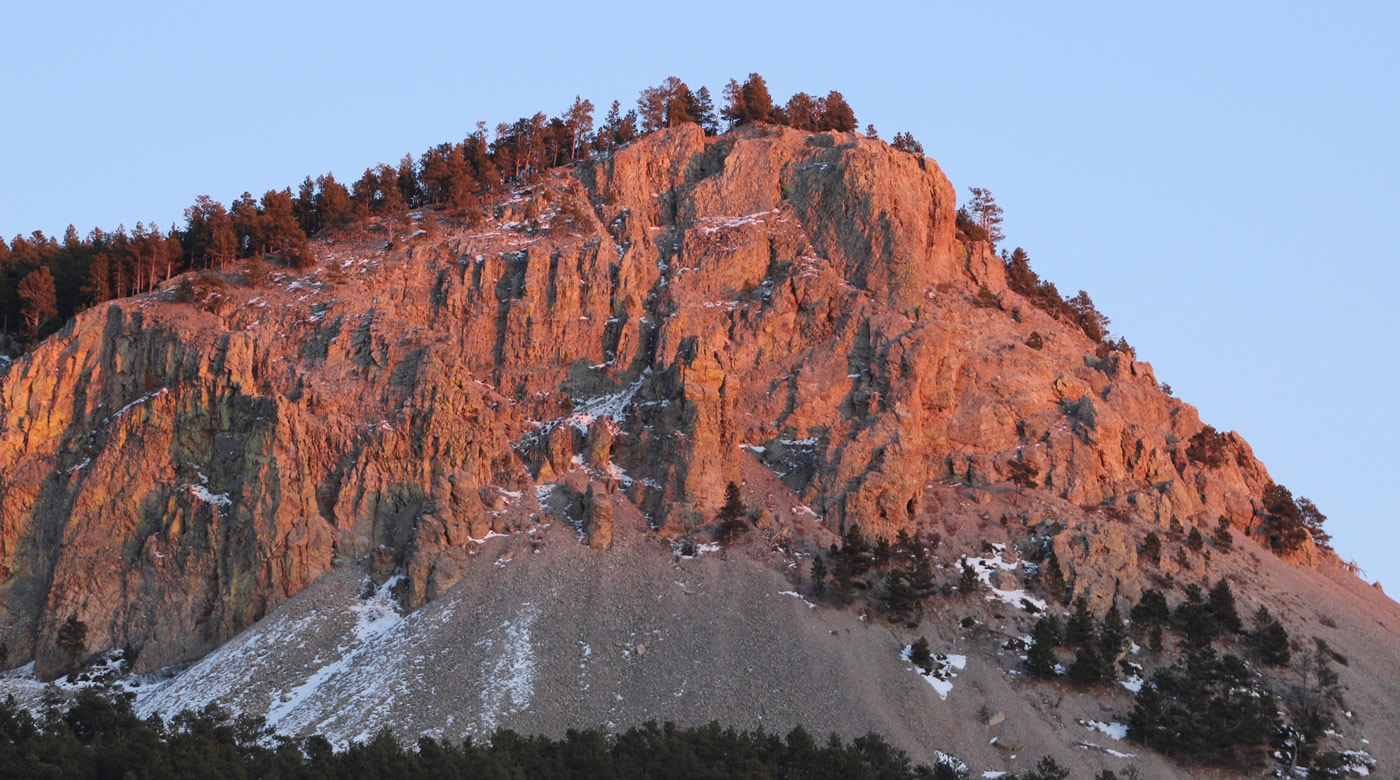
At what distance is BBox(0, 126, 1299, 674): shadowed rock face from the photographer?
102m

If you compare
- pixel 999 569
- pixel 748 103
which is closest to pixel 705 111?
pixel 748 103

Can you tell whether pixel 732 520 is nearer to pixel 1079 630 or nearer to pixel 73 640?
pixel 1079 630

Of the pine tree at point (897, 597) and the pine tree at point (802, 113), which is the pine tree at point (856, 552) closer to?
the pine tree at point (897, 597)

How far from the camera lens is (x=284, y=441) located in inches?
4085

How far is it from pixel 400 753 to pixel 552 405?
3438cm

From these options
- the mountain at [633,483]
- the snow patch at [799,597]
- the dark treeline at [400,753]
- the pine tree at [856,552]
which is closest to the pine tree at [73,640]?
the mountain at [633,483]

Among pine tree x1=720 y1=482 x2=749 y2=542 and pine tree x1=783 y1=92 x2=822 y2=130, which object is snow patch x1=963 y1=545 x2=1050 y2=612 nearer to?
pine tree x1=720 y1=482 x2=749 y2=542

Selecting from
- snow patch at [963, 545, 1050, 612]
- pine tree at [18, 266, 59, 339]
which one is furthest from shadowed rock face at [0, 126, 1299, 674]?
pine tree at [18, 266, 59, 339]

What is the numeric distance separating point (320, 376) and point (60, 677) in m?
24.3

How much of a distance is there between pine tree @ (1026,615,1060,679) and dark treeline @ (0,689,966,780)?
11.5 m

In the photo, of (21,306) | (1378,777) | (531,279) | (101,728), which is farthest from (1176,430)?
(21,306)

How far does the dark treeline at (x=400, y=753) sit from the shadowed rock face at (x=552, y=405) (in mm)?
13122

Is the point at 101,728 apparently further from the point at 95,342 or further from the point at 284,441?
the point at 95,342

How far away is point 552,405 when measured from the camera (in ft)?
365
